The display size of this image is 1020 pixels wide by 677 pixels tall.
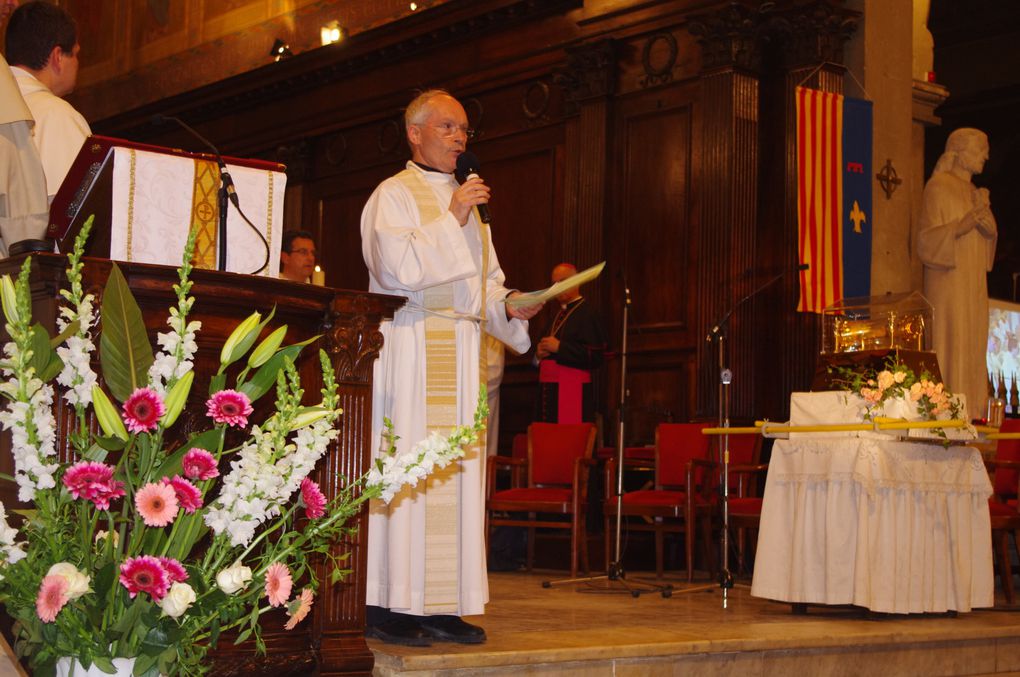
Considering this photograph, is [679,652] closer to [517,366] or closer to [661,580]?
[661,580]

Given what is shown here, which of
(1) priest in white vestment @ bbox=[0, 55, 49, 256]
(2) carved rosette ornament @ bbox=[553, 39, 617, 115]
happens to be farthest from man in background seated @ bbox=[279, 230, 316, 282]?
(2) carved rosette ornament @ bbox=[553, 39, 617, 115]

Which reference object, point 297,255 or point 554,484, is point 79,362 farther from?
point 554,484

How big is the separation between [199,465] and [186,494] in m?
0.05

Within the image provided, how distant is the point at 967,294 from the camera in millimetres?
9273

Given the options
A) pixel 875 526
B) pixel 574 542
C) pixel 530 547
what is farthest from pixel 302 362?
pixel 530 547

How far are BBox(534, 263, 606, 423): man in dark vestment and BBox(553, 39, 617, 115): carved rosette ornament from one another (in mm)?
1704

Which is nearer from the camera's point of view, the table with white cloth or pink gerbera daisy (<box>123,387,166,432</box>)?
pink gerbera daisy (<box>123,387,166,432</box>)

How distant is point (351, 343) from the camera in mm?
3363

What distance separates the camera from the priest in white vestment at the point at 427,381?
3.79m

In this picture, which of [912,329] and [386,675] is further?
[912,329]

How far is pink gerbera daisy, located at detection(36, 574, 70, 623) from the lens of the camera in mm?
1642

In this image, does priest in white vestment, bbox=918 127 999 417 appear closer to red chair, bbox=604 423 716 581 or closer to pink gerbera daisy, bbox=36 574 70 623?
red chair, bbox=604 423 716 581

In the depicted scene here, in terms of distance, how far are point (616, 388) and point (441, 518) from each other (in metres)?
5.52

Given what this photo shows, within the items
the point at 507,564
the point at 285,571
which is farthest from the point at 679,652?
the point at 507,564
